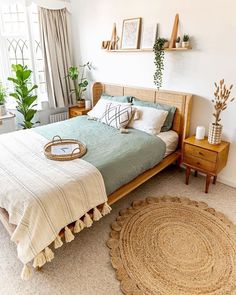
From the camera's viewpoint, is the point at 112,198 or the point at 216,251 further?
the point at 112,198

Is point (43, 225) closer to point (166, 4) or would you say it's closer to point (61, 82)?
point (166, 4)

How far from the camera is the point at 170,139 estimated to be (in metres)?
2.81

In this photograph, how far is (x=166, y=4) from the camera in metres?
2.74

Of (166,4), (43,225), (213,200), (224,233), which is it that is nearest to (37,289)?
(43,225)

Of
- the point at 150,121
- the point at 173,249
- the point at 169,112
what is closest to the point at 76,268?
the point at 173,249

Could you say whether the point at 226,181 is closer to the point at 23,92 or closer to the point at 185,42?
the point at 185,42

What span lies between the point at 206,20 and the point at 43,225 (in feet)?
8.54

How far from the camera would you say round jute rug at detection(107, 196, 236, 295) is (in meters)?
1.62

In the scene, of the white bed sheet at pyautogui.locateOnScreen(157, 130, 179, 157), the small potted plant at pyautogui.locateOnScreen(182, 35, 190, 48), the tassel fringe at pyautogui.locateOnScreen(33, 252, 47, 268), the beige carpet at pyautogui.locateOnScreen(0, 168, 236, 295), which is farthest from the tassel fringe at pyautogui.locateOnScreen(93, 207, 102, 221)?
the small potted plant at pyautogui.locateOnScreen(182, 35, 190, 48)

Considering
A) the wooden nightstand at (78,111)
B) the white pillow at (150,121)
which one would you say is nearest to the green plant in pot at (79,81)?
the wooden nightstand at (78,111)

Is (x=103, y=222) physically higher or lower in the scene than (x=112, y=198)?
lower

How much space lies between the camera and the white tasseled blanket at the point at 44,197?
1557mm

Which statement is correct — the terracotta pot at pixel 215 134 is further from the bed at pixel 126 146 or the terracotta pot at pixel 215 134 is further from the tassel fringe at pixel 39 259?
the tassel fringe at pixel 39 259

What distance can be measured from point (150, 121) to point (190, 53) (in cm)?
93
